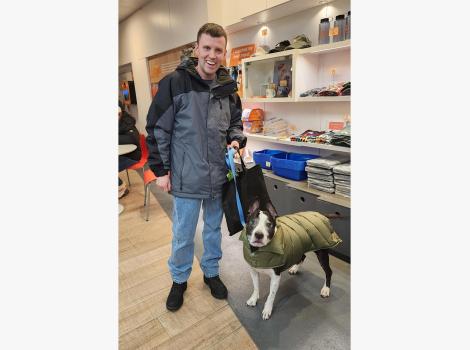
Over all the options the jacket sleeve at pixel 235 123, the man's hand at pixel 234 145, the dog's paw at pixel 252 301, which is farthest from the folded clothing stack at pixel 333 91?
the dog's paw at pixel 252 301

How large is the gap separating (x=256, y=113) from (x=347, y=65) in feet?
3.54

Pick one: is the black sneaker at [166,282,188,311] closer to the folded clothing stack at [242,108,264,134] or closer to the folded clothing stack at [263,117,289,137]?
the folded clothing stack at [263,117,289,137]

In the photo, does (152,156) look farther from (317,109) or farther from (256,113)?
(256,113)

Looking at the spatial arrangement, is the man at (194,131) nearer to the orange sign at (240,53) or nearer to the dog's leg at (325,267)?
the dog's leg at (325,267)

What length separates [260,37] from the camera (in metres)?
3.05

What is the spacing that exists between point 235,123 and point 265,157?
1.38 meters

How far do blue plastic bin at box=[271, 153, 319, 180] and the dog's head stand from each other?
3.65 ft

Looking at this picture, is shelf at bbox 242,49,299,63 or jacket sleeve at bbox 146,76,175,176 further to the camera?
shelf at bbox 242,49,299,63

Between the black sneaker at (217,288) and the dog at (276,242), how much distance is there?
0.15m

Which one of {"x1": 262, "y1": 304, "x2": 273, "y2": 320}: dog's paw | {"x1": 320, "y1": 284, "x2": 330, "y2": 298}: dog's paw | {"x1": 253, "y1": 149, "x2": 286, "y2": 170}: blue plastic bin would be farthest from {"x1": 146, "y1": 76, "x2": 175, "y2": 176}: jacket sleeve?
{"x1": 253, "y1": 149, "x2": 286, "y2": 170}: blue plastic bin

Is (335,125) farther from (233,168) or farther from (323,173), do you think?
(233,168)

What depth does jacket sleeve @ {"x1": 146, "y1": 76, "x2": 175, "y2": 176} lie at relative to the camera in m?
1.37
